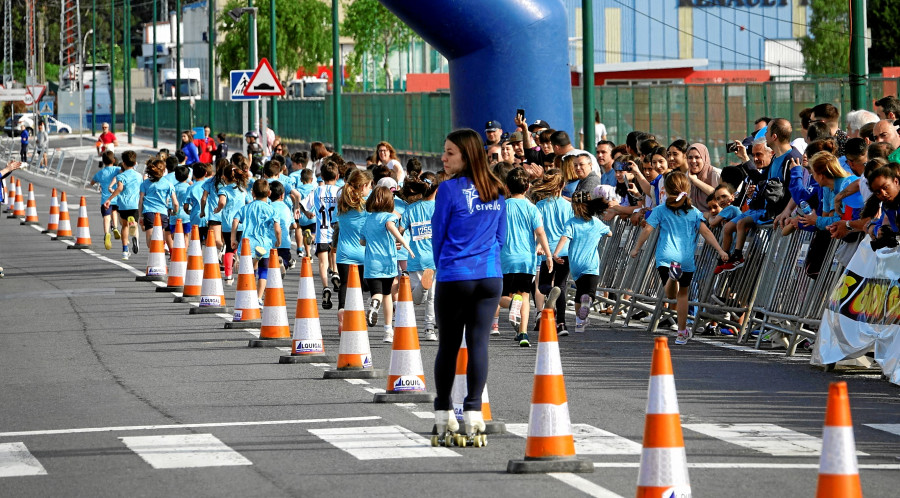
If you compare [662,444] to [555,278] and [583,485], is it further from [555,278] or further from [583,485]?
[555,278]

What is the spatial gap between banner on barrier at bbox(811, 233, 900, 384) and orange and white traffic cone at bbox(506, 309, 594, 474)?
4178 mm

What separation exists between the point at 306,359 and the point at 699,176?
4.92 meters

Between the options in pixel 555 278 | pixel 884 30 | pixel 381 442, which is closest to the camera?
pixel 381 442

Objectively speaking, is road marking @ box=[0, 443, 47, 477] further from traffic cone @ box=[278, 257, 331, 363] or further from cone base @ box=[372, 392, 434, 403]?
traffic cone @ box=[278, 257, 331, 363]

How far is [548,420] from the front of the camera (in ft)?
25.4

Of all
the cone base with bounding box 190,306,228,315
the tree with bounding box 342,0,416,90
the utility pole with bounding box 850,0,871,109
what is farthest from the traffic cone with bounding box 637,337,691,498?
the tree with bounding box 342,0,416,90

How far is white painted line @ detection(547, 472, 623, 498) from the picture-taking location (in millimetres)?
7340

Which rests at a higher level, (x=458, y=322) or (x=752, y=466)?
(x=458, y=322)

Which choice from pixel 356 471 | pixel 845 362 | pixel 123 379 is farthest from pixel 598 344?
pixel 356 471

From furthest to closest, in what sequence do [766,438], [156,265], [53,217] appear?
[53,217], [156,265], [766,438]

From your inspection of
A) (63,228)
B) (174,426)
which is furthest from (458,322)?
(63,228)

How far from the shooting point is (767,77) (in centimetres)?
6881

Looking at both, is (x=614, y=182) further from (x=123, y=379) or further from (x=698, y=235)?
(x=123, y=379)

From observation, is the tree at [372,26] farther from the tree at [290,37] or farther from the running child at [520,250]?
the running child at [520,250]
